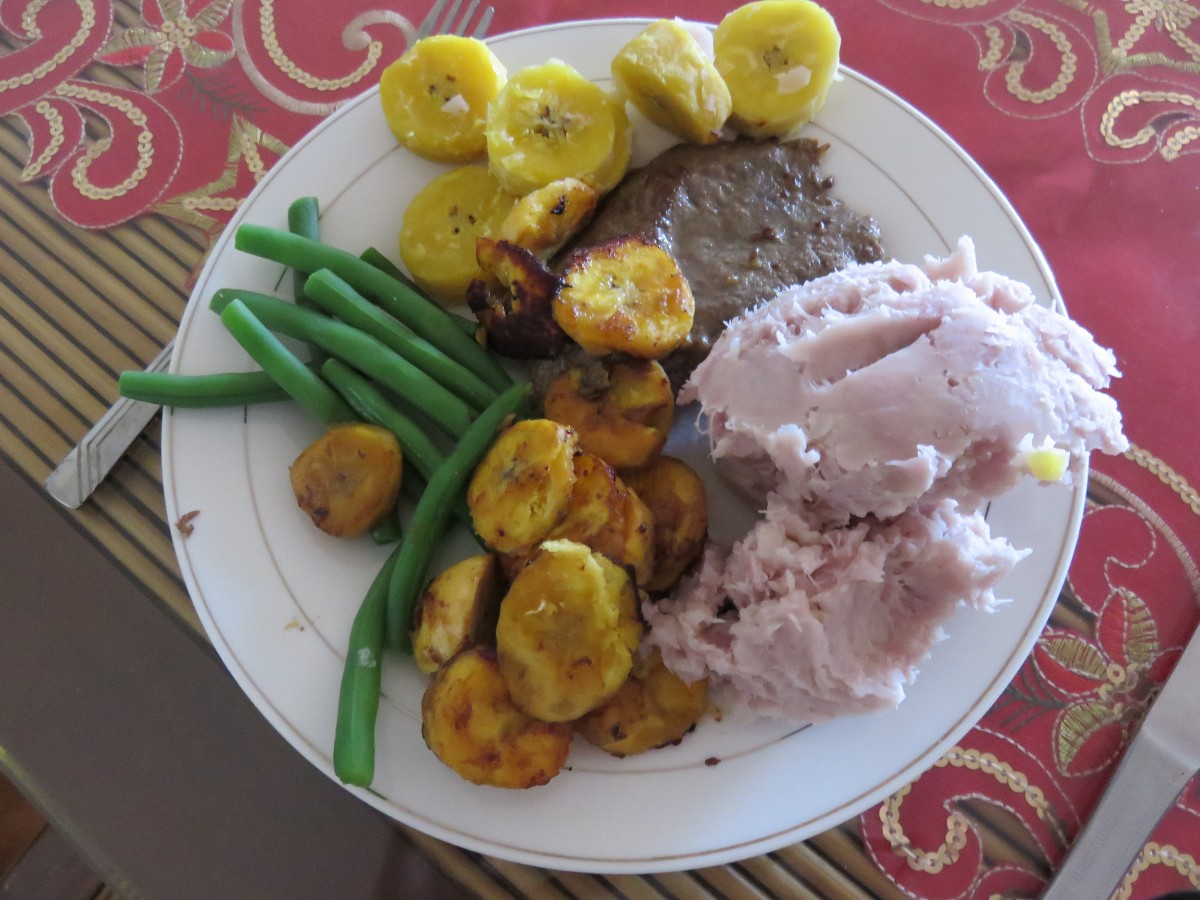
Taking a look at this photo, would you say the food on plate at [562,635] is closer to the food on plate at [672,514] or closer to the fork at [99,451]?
the food on plate at [672,514]

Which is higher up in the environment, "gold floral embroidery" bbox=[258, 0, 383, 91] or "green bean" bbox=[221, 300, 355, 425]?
"gold floral embroidery" bbox=[258, 0, 383, 91]

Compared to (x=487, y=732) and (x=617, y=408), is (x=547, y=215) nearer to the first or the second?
(x=617, y=408)

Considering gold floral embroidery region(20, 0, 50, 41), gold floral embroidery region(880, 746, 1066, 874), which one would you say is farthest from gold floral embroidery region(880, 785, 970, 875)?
gold floral embroidery region(20, 0, 50, 41)

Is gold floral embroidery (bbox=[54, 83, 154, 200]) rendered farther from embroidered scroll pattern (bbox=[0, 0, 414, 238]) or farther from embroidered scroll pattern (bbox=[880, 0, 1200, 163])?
embroidered scroll pattern (bbox=[880, 0, 1200, 163])

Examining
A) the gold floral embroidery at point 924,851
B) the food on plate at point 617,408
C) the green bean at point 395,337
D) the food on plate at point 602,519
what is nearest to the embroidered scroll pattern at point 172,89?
the green bean at point 395,337

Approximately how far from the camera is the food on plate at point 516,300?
1513 millimetres

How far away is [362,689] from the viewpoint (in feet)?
4.58

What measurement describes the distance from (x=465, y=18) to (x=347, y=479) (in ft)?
4.41

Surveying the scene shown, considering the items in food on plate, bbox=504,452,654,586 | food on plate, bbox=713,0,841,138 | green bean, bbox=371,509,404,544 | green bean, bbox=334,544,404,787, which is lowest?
green bean, bbox=334,544,404,787

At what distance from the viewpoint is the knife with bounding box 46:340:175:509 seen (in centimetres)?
177

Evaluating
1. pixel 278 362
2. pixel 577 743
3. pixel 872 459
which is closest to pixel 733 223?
pixel 872 459

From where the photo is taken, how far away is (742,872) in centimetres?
150

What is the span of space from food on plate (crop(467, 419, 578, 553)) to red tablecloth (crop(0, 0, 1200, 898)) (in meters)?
0.91

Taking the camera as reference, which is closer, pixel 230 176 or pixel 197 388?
pixel 197 388
